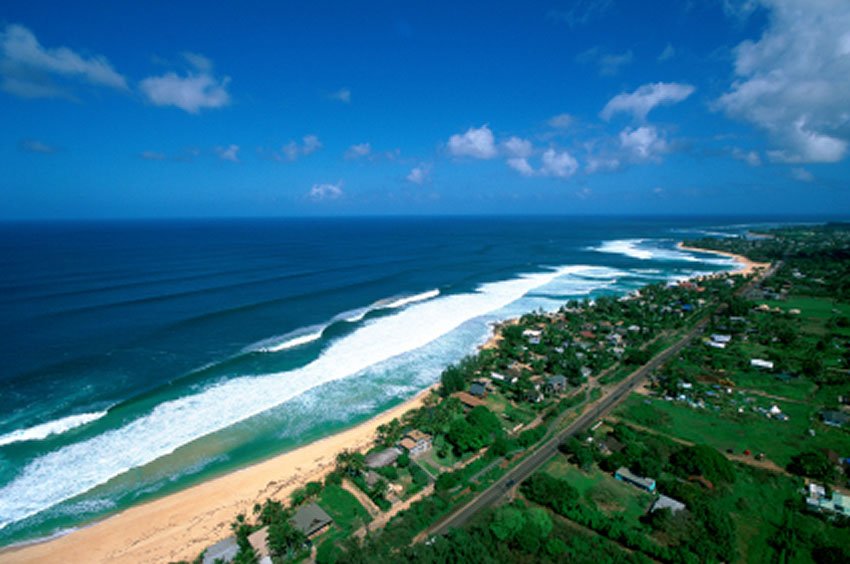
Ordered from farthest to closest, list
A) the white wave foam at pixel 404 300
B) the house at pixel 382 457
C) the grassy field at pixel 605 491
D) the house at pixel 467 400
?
1. the white wave foam at pixel 404 300
2. the house at pixel 467 400
3. the house at pixel 382 457
4. the grassy field at pixel 605 491

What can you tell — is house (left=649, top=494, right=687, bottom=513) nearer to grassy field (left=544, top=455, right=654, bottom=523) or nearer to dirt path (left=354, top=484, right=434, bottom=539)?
grassy field (left=544, top=455, right=654, bottom=523)

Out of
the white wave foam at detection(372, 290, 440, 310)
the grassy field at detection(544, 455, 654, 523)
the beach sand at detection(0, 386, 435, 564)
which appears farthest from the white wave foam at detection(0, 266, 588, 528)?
the grassy field at detection(544, 455, 654, 523)

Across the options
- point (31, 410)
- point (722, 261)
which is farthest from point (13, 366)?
point (722, 261)

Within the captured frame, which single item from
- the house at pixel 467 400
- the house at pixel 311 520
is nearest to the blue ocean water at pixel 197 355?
the house at pixel 467 400

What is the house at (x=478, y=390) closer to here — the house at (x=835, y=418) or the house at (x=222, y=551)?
the house at (x=222, y=551)

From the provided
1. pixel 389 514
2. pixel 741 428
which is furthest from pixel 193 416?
pixel 741 428

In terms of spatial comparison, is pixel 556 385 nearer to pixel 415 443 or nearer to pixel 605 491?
pixel 605 491
